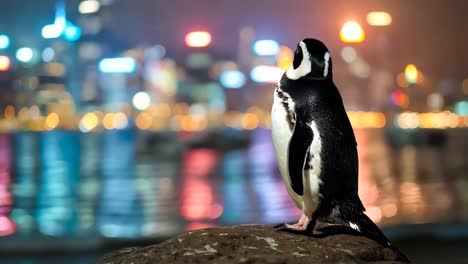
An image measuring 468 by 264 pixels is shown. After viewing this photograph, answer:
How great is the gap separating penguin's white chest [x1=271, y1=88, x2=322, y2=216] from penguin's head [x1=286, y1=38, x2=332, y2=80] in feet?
0.48

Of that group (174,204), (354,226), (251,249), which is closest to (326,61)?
(354,226)

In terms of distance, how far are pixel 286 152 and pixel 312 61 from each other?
0.45m

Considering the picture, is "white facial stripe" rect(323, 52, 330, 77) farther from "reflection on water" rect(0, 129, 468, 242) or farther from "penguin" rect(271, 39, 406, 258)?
"reflection on water" rect(0, 129, 468, 242)

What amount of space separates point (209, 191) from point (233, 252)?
20.5 m

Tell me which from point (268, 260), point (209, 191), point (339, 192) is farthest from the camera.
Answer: point (209, 191)

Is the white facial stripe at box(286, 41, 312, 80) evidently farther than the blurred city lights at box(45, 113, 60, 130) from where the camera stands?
No

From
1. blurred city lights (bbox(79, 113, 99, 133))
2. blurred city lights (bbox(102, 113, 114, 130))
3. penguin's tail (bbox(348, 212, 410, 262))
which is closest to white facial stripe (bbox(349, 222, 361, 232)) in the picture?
penguin's tail (bbox(348, 212, 410, 262))

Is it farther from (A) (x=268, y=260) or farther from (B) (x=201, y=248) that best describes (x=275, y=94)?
(A) (x=268, y=260)

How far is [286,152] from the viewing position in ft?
11.7

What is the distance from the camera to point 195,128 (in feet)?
364

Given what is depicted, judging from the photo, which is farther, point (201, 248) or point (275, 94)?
point (275, 94)

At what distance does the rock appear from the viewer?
3.20m

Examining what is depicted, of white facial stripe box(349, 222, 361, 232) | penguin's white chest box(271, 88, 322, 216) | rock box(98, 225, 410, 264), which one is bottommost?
rock box(98, 225, 410, 264)

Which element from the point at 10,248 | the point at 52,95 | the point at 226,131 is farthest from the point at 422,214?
the point at 52,95
